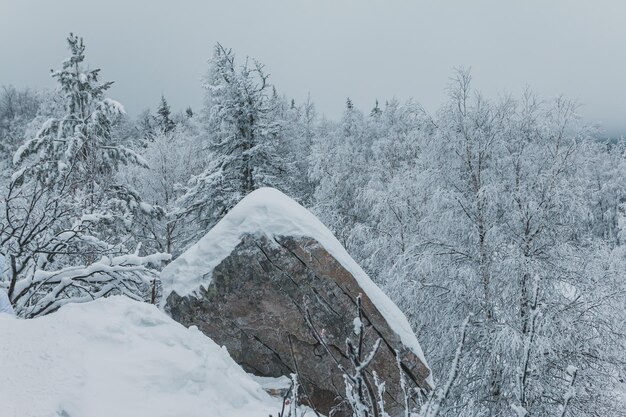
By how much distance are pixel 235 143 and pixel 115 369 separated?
11.8m

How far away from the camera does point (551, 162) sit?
349 inches

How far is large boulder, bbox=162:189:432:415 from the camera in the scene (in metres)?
5.48

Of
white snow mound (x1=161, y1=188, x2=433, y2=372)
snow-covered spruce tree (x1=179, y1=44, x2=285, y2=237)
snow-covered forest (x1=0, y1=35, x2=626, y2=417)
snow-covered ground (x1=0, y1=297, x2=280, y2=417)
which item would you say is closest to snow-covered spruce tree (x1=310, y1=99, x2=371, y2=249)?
snow-covered spruce tree (x1=179, y1=44, x2=285, y2=237)

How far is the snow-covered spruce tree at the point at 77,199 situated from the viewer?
4.69 metres

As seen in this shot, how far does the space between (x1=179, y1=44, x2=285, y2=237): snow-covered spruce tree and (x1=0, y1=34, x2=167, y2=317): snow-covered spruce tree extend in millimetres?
2390

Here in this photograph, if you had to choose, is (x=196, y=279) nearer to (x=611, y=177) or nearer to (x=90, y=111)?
(x=90, y=111)

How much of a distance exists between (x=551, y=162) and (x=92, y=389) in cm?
903

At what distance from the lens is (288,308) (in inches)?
220

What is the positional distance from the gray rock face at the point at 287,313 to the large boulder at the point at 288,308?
1 cm

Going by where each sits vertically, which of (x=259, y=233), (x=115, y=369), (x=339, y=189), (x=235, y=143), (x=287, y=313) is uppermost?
(x=235, y=143)

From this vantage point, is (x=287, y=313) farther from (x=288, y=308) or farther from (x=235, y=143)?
(x=235, y=143)

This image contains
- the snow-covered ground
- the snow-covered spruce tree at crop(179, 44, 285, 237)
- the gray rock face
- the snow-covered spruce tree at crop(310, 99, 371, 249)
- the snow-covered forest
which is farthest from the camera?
the snow-covered spruce tree at crop(310, 99, 371, 249)

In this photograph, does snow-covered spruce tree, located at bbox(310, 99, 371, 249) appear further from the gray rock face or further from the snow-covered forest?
the gray rock face

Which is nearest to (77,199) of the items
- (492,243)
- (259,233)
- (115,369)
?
(259,233)
